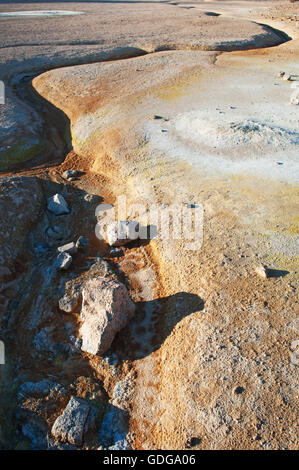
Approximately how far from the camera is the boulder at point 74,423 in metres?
6.45

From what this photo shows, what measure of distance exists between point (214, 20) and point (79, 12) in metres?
14.6

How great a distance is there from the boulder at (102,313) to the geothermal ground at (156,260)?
139 millimetres

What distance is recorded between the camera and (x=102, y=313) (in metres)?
7.71

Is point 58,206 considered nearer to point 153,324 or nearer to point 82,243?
point 82,243

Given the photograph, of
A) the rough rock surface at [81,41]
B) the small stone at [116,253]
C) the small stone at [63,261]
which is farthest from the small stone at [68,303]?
the rough rock surface at [81,41]

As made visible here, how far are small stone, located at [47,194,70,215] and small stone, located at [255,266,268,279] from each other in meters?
6.43

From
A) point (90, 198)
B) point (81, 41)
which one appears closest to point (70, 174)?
point (90, 198)

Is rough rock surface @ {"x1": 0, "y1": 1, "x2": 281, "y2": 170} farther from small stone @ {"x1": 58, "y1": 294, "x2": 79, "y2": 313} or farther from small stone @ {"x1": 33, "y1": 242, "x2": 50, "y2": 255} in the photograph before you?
small stone @ {"x1": 58, "y1": 294, "x2": 79, "y2": 313}

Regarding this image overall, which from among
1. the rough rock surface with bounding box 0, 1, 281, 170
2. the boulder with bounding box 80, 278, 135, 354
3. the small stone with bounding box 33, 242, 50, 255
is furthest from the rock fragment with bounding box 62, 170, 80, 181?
the boulder with bounding box 80, 278, 135, 354

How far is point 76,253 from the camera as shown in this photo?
10.2m

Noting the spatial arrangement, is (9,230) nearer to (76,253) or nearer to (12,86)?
(76,253)

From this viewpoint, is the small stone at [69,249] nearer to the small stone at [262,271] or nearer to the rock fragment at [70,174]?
the rock fragment at [70,174]

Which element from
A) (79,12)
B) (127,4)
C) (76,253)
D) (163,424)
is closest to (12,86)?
(76,253)

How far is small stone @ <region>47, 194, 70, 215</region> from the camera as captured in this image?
11.6 meters
